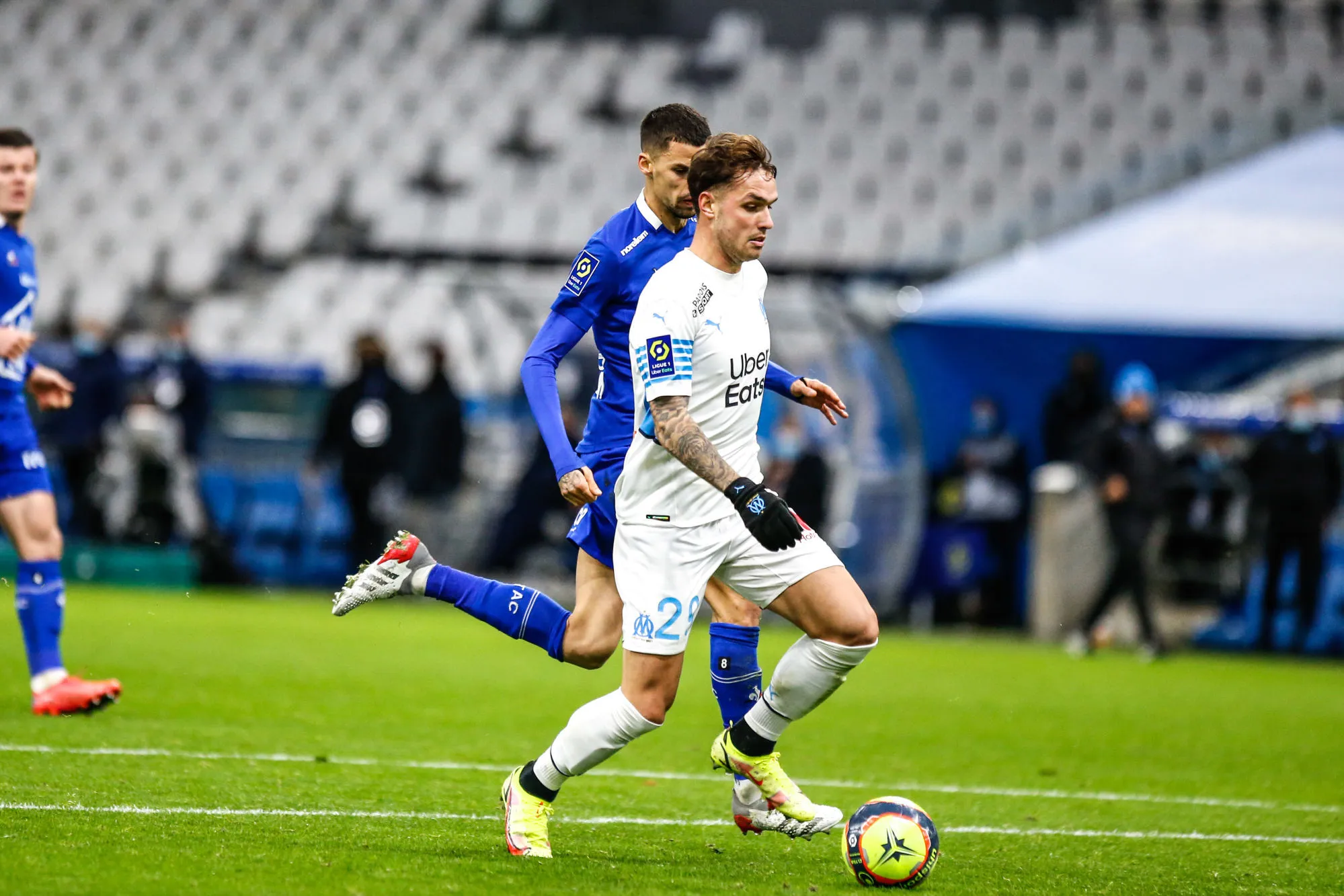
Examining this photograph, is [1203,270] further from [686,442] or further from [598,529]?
[686,442]

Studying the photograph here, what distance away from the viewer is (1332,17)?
20.6 metres

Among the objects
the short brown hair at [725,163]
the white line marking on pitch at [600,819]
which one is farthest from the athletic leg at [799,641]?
the short brown hair at [725,163]

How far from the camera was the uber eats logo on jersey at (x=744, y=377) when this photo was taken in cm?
497

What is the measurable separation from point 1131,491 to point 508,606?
9125 mm

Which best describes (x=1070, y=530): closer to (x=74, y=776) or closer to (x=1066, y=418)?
(x=1066, y=418)

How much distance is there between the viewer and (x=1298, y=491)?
1419 centimetres

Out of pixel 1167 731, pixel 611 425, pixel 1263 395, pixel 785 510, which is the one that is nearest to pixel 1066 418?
pixel 1263 395

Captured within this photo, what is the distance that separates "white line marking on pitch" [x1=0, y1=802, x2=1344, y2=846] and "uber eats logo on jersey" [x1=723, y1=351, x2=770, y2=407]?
4.96 ft

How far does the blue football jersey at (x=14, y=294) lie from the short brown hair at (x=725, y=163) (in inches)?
146

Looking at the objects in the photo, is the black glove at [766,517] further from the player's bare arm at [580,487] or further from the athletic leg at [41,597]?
the athletic leg at [41,597]

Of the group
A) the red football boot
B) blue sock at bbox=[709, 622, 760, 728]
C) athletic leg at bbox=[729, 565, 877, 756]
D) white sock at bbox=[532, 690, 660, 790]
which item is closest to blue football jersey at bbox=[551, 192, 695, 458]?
blue sock at bbox=[709, 622, 760, 728]

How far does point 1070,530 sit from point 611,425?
10.1 m

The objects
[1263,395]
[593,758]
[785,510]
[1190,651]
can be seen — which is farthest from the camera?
[1263,395]

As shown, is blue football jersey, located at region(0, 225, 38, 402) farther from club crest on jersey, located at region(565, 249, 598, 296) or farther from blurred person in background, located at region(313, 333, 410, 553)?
blurred person in background, located at region(313, 333, 410, 553)
